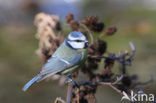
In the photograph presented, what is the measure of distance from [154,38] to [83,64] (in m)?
2.47

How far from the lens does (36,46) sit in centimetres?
323

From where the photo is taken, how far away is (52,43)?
49.7 inches

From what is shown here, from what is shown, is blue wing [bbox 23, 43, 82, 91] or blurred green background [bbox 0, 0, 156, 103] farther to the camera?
blurred green background [bbox 0, 0, 156, 103]

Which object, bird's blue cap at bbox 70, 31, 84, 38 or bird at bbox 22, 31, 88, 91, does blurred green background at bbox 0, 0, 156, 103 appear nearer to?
bird at bbox 22, 31, 88, 91

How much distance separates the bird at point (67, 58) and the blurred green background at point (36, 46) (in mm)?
953

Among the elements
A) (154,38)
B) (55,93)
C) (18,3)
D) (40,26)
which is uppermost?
(18,3)

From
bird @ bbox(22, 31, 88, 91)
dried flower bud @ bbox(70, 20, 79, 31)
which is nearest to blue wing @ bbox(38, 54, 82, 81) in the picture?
bird @ bbox(22, 31, 88, 91)

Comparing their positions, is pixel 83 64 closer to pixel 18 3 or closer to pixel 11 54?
pixel 11 54

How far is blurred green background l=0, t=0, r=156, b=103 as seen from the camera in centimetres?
238

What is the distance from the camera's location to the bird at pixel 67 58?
1219 mm

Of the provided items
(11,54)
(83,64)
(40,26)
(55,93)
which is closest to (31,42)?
(11,54)

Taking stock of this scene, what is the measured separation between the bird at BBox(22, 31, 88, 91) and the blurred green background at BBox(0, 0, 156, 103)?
0.95m

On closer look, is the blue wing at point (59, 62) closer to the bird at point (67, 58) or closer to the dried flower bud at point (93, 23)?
the bird at point (67, 58)

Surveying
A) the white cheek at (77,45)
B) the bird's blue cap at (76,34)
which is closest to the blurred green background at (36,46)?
the white cheek at (77,45)
